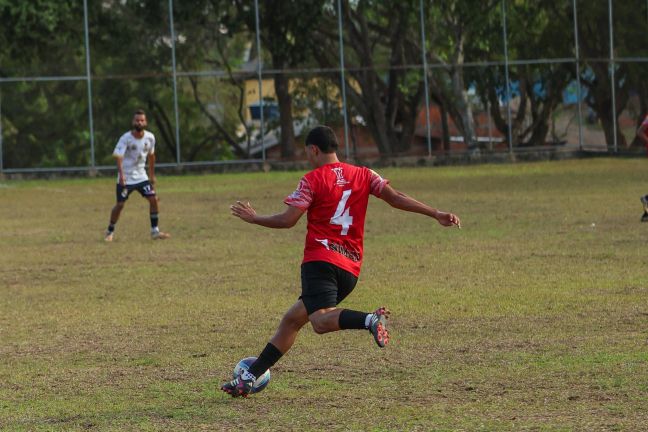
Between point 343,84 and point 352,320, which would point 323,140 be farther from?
point 343,84

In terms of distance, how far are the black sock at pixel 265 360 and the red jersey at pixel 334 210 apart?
66cm

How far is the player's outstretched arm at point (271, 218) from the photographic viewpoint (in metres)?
8.51

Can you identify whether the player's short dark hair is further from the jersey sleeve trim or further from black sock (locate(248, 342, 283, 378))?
black sock (locate(248, 342, 283, 378))

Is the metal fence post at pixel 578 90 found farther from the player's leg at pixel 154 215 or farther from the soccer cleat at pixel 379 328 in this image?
the soccer cleat at pixel 379 328

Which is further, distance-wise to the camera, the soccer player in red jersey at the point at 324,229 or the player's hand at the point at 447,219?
the player's hand at the point at 447,219

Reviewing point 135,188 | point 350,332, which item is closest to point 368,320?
point 350,332

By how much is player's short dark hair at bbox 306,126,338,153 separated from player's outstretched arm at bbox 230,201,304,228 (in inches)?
17.4

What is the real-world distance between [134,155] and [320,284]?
13679mm

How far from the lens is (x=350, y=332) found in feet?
37.8

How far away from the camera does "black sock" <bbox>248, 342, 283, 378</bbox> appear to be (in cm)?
874

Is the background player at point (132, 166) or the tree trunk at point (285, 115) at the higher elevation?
the tree trunk at point (285, 115)

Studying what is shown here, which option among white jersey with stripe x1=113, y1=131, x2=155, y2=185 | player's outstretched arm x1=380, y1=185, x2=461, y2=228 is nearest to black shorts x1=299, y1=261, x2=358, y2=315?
player's outstretched arm x1=380, y1=185, x2=461, y2=228

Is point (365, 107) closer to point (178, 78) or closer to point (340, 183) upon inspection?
point (178, 78)

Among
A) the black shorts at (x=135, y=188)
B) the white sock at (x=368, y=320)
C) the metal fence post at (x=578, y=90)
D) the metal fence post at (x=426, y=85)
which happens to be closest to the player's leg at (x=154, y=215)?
the black shorts at (x=135, y=188)
